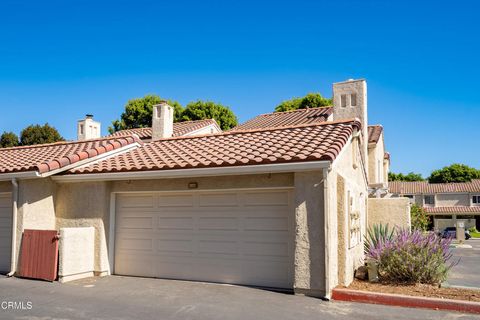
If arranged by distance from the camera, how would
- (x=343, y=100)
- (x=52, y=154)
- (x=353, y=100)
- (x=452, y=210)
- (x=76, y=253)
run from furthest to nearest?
(x=452, y=210) → (x=343, y=100) → (x=353, y=100) → (x=52, y=154) → (x=76, y=253)

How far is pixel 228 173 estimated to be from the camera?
9.80m

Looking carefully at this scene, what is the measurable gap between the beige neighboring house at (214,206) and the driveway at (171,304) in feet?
2.11

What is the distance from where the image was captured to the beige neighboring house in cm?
905

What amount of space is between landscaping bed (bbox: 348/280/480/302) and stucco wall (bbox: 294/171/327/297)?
0.92 m

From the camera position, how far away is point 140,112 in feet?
148

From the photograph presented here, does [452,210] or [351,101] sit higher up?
[351,101]

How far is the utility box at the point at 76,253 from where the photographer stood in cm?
1033

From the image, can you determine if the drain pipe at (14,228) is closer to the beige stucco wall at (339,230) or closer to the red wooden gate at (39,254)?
the red wooden gate at (39,254)

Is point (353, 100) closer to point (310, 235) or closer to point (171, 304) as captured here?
point (310, 235)

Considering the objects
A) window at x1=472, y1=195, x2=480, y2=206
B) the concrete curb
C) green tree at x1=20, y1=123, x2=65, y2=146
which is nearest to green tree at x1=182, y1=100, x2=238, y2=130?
green tree at x1=20, y1=123, x2=65, y2=146

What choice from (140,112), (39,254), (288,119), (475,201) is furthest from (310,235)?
(475,201)

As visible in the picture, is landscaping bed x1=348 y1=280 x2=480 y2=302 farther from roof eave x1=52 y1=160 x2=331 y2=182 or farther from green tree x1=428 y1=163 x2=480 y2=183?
green tree x1=428 y1=163 x2=480 y2=183

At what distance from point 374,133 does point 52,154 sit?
14253mm

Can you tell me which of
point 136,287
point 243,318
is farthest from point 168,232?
point 243,318
